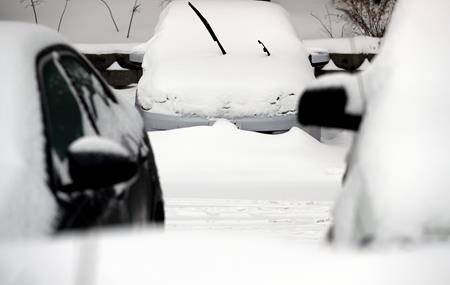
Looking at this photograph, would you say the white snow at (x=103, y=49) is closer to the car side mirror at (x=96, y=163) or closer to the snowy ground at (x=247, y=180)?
the snowy ground at (x=247, y=180)

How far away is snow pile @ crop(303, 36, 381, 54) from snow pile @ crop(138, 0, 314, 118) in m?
6.02

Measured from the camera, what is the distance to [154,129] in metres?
7.54

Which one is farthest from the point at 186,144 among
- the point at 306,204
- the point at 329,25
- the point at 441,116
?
the point at 329,25

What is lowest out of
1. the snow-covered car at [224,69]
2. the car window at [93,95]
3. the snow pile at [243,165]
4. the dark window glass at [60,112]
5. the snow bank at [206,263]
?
the snow pile at [243,165]

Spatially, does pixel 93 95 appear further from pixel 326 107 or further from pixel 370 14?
pixel 370 14

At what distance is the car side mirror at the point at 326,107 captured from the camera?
2.71 metres

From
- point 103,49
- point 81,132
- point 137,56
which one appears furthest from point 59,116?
point 103,49

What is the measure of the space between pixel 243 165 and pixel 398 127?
5140mm

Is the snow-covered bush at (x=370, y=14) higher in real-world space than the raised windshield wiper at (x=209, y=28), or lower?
lower

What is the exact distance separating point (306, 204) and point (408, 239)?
192 inches

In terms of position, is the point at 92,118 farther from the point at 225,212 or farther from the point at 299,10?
the point at 299,10

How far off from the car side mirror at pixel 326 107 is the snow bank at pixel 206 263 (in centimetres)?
112

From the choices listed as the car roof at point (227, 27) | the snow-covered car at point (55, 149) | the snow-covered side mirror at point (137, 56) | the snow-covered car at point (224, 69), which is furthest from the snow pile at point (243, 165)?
the snow-covered car at point (55, 149)

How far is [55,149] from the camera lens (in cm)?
255
